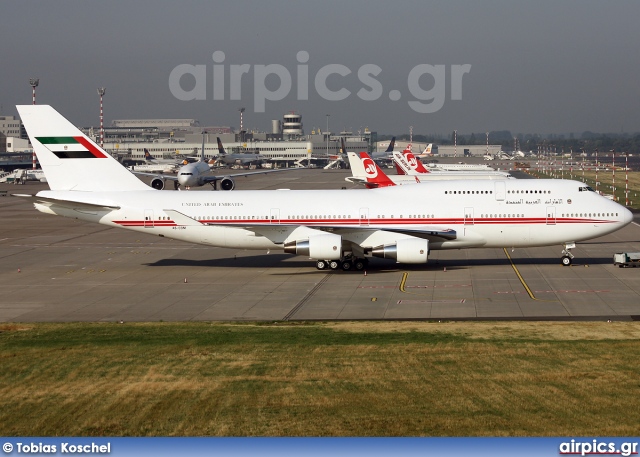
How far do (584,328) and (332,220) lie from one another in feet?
64.7

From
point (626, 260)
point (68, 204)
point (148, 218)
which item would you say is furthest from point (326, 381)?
point (68, 204)

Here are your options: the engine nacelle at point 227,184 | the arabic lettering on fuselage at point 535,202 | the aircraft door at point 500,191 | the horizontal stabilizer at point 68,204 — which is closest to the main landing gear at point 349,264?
the aircraft door at point 500,191

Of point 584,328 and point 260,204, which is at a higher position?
point 260,204

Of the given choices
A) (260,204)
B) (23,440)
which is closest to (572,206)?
(260,204)

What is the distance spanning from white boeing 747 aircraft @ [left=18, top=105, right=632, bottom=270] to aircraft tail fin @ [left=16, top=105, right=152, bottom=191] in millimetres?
58

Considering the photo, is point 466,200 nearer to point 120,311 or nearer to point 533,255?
point 533,255

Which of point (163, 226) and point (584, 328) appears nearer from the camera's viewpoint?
point (584, 328)

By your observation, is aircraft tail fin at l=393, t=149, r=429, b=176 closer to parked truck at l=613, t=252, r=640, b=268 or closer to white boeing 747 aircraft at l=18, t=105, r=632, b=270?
white boeing 747 aircraft at l=18, t=105, r=632, b=270

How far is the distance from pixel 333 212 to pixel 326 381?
1008 inches

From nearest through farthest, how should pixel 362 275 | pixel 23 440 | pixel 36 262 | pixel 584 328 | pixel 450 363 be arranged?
pixel 23 440 → pixel 450 363 → pixel 584 328 → pixel 362 275 → pixel 36 262

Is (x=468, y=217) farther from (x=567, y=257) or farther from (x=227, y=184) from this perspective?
(x=227, y=184)

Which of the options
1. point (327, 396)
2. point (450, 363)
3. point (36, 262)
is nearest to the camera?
point (327, 396)

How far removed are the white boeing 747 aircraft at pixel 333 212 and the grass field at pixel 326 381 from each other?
51.0 feet

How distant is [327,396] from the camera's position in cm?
2047
